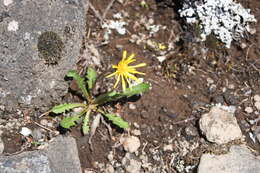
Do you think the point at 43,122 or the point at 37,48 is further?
the point at 43,122

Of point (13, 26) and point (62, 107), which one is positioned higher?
point (13, 26)

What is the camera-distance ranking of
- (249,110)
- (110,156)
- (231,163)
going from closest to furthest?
1. (231,163)
2. (110,156)
3. (249,110)

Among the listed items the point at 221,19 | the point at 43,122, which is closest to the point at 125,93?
the point at 43,122

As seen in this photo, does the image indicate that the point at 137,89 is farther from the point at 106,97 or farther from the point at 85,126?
the point at 85,126

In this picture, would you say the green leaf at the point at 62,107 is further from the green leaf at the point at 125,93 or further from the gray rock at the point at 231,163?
the gray rock at the point at 231,163

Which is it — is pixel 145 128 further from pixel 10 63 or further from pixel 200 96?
pixel 10 63

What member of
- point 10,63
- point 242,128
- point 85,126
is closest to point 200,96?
point 242,128

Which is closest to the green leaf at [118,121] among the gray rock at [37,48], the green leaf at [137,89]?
the green leaf at [137,89]

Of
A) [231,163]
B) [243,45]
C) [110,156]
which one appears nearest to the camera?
[231,163]
